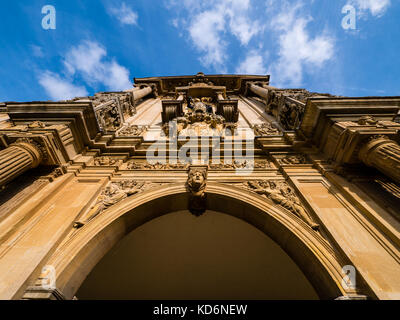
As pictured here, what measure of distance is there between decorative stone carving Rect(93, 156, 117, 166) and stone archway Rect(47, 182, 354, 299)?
1.84 m

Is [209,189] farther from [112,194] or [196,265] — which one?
[196,265]

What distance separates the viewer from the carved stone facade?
320 centimetres

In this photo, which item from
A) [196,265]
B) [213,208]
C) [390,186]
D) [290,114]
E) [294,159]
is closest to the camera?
[390,186]

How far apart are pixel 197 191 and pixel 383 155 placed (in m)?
4.05

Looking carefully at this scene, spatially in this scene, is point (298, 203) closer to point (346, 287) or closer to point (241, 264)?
point (346, 287)

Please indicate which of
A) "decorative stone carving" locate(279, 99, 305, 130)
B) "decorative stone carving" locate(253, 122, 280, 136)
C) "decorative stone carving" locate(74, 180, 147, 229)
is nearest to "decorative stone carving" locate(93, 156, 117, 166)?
"decorative stone carving" locate(74, 180, 147, 229)

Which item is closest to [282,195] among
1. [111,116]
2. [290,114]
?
[290,114]

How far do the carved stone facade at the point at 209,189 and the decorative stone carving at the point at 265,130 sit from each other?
1309mm

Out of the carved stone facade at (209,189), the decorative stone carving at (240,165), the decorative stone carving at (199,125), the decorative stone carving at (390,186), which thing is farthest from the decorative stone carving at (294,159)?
the decorative stone carving at (199,125)

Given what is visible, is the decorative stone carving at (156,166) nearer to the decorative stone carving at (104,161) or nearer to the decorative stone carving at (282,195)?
the decorative stone carving at (104,161)

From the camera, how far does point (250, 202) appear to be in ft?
14.8

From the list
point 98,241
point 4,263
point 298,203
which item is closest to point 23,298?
point 4,263

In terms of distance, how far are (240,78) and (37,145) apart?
686 inches

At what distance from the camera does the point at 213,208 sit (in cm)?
510
